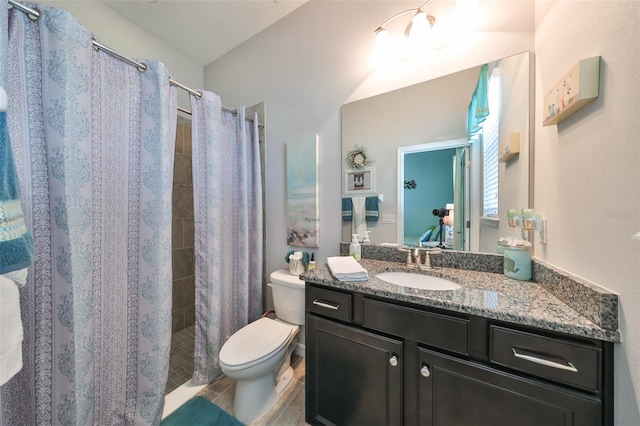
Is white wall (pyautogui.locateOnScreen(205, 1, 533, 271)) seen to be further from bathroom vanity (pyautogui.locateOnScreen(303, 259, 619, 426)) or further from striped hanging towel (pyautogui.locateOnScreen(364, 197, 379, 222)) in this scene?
bathroom vanity (pyautogui.locateOnScreen(303, 259, 619, 426))

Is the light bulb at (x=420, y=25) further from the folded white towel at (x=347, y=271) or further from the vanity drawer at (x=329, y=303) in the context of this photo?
the vanity drawer at (x=329, y=303)

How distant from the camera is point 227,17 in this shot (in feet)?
5.85

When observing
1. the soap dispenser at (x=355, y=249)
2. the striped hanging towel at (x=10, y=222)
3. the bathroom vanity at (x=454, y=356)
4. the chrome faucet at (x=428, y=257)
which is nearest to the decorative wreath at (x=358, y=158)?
the soap dispenser at (x=355, y=249)

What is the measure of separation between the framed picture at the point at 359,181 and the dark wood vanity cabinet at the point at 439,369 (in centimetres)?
73

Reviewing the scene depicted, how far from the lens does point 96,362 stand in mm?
1032

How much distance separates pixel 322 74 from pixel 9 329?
1885mm

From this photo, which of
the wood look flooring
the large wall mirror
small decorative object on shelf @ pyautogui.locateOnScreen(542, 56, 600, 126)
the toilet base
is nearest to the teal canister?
the large wall mirror

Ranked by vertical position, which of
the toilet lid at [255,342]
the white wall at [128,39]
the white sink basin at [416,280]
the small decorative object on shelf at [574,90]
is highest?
the white wall at [128,39]

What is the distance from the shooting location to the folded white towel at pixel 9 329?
19.9 inches

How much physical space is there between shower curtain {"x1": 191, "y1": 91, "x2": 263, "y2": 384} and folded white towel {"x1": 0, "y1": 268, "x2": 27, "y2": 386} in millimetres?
909

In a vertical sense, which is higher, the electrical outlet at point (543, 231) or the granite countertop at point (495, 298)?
the electrical outlet at point (543, 231)

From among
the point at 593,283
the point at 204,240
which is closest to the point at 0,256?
the point at 204,240

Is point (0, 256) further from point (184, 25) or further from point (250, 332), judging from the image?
point (184, 25)

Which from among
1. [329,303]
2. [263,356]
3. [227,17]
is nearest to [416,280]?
[329,303]
